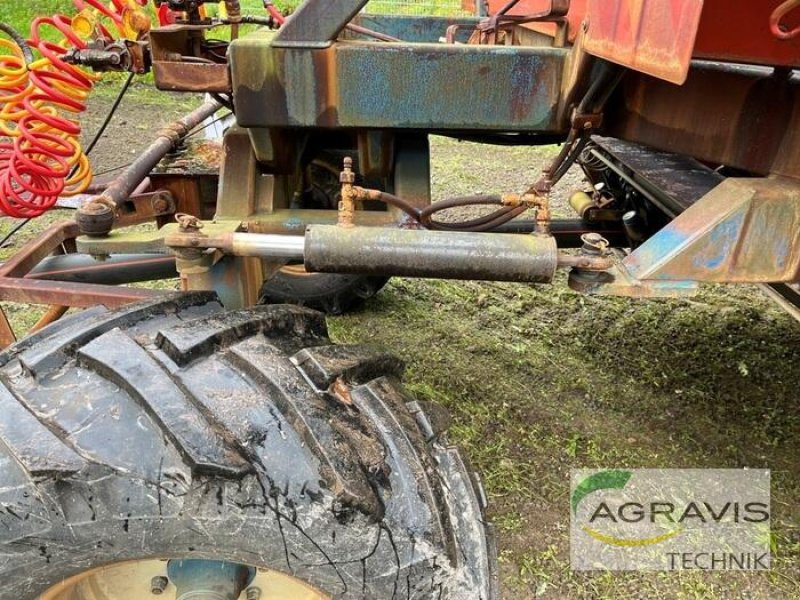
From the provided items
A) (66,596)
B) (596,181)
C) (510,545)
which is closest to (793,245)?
(510,545)

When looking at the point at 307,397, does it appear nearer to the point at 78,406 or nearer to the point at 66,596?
the point at 78,406

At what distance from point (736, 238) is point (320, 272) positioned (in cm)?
75

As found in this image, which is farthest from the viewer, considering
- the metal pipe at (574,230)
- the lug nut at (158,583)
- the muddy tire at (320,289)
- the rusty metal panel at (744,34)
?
the muddy tire at (320,289)

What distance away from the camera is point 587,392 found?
2695 mm

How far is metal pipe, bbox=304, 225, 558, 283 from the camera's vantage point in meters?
1.29

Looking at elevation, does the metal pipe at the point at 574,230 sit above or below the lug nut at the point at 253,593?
above

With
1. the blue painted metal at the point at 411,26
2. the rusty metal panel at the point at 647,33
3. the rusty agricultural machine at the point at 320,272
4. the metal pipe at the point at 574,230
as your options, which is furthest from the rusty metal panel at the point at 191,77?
the blue painted metal at the point at 411,26

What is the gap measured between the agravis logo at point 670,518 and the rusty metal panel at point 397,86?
1.25 metres

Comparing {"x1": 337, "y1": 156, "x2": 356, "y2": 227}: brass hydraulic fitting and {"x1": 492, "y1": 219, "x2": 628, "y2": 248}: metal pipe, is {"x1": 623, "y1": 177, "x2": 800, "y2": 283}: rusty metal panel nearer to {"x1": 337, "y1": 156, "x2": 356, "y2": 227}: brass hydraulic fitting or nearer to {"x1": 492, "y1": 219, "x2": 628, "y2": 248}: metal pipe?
{"x1": 337, "y1": 156, "x2": 356, "y2": 227}: brass hydraulic fitting

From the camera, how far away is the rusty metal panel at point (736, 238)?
1205mm

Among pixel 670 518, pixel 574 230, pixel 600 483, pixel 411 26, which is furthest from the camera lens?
pixel 411 26

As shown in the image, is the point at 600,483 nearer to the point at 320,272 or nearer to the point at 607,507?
the point at 607,507

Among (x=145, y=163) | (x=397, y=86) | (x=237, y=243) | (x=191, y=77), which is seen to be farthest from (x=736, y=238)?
(x=145, y=163)

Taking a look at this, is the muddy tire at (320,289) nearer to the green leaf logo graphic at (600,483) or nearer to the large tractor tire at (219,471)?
the green leaf logo graphic at (600,483)
